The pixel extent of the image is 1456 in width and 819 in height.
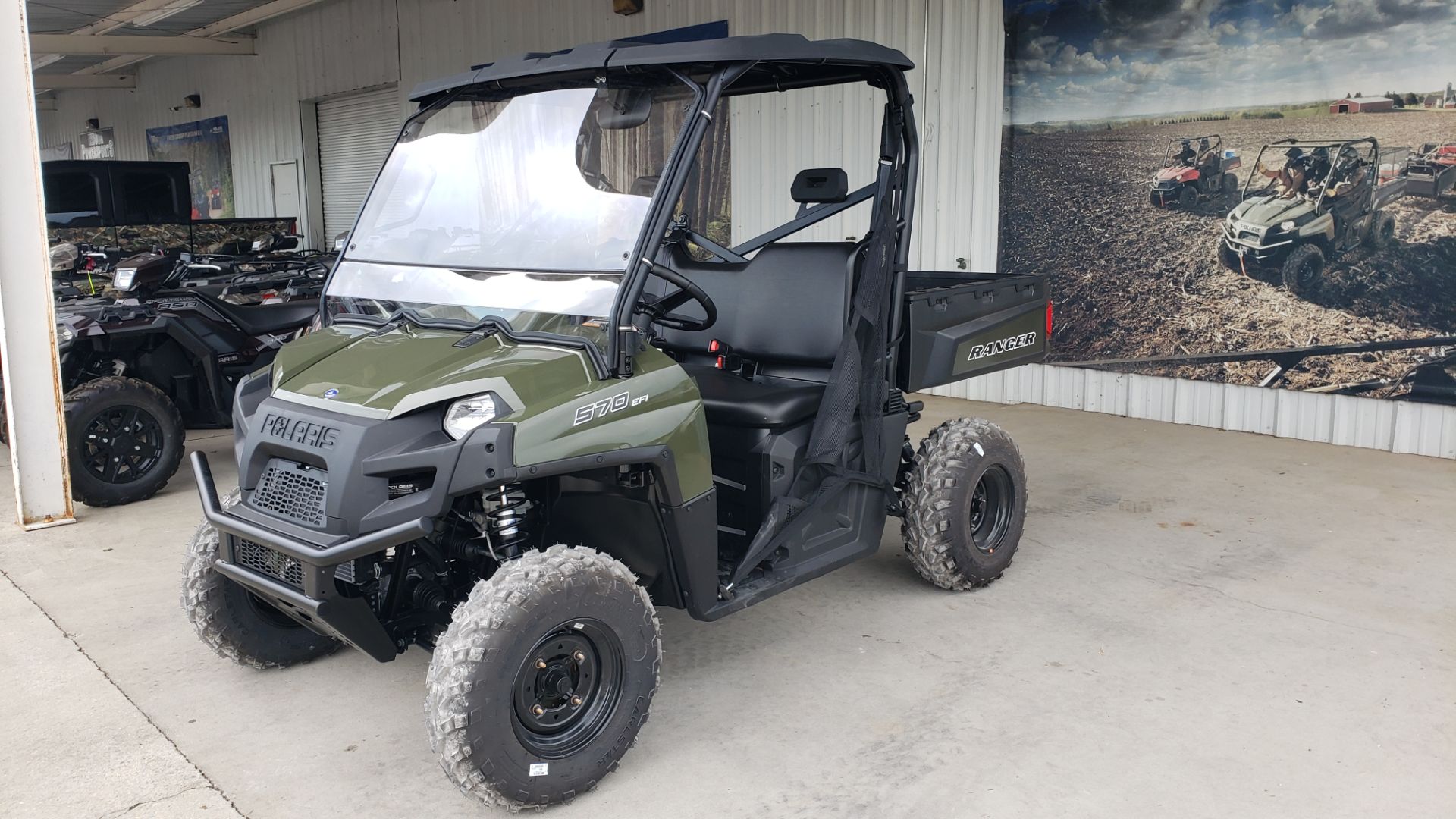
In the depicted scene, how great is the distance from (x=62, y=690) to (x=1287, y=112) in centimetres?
661

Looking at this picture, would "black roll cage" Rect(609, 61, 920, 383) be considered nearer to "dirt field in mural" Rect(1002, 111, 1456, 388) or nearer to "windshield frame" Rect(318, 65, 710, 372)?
"windshield frame" Rect(318, 65, 710, 372)

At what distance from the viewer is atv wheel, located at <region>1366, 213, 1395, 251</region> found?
20.4ft

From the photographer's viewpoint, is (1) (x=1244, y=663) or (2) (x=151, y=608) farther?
(2) (x=151, y=608)

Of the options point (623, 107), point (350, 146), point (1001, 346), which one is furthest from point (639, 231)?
point (350, 146)

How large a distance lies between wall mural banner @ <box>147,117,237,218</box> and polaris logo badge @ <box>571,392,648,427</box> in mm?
17228

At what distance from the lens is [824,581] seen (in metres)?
4.43

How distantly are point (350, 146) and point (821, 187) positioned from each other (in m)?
12.9

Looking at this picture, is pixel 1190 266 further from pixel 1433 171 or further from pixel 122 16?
pixel 122 16

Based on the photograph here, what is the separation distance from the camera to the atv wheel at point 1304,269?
21.4 feet

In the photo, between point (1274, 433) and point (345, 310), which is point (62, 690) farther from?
point (1274, 433)

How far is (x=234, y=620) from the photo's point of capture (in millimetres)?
3441

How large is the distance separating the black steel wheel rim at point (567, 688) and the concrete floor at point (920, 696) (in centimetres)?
18

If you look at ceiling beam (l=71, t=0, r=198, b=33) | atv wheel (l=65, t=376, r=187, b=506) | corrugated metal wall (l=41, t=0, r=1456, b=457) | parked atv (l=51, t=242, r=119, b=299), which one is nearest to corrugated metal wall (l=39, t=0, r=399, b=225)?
corrugated metal wall (l=41, t=0, r=1456, b=457)

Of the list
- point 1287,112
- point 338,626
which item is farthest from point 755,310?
point 1287,112
